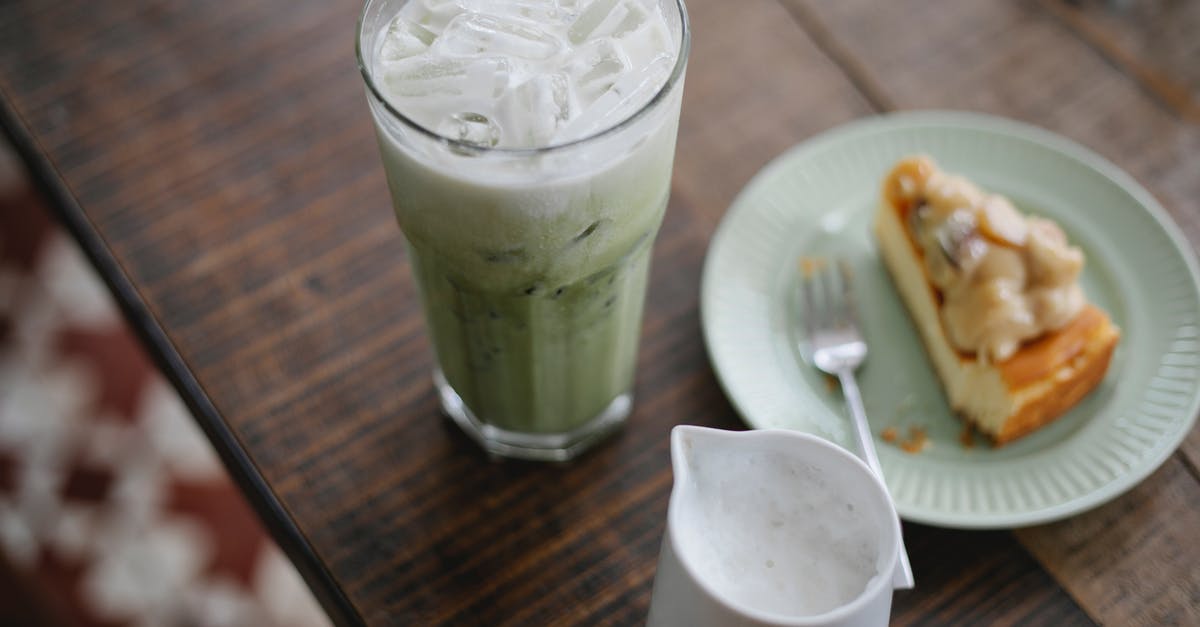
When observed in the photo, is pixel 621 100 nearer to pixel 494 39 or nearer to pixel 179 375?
pixel 494 39

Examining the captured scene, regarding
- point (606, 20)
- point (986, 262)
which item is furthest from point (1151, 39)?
point (606, 20)

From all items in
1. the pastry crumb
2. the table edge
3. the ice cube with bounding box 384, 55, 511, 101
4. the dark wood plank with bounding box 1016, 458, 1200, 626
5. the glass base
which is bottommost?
the dark wood plank with bounding box 1016, 458, 1200, 626

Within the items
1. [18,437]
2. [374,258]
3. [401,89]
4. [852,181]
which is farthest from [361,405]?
[18,437]

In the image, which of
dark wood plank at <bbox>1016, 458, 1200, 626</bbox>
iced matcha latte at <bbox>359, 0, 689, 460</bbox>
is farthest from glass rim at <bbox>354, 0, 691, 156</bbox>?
dark wood plank at <bbox>1016, 458, 1200, 626</bbox>

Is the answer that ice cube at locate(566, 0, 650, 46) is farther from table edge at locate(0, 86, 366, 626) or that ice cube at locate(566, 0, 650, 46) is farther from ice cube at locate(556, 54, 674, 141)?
table edge at locate(0, 86, 366, 626)

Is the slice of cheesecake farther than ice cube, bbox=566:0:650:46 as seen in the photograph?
Yes

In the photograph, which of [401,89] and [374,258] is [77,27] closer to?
[374,258]

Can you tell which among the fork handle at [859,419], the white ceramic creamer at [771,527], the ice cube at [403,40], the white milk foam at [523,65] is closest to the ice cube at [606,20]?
the white milk foam at [523,65]
